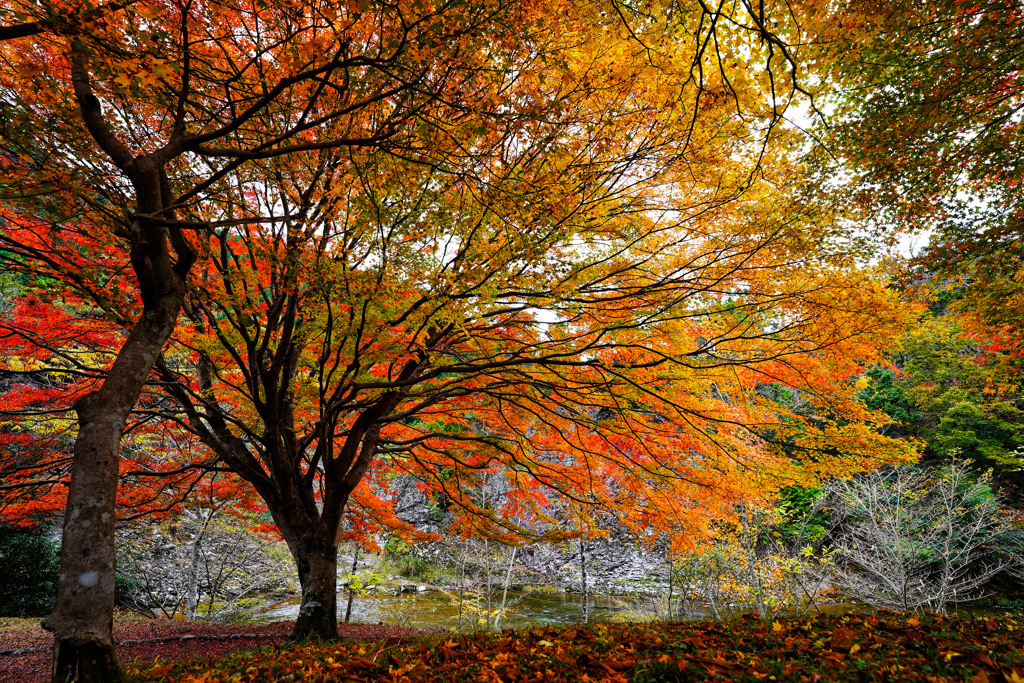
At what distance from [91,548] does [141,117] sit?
4.57m

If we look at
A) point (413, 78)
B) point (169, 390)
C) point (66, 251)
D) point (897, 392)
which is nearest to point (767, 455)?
point (413, 78)

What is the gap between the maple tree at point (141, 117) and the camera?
8.68ft

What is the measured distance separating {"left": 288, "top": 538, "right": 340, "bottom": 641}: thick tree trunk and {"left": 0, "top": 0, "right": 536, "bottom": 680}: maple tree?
123 inches

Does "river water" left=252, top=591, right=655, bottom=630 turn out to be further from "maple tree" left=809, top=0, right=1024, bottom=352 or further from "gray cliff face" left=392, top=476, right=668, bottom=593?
"maple tree" left=809, top=0, right=1024, bottom=352

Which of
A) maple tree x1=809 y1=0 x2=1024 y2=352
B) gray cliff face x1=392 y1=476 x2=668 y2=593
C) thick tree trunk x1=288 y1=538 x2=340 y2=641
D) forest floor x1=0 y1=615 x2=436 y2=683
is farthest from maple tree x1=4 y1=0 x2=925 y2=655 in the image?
gray cliff face x1=392 y1=476 x2=668 y2=593

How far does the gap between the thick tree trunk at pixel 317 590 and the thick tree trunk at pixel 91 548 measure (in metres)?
3.18

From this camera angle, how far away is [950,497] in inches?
416

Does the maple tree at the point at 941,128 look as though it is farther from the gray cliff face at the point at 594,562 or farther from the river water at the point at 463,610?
the gray cliff face at the point at 594,562

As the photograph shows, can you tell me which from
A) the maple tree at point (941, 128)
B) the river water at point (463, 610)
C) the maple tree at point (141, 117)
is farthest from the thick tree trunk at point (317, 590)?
the maple tree at point (941, 128)

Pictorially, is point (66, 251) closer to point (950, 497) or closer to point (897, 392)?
point (950, 497)

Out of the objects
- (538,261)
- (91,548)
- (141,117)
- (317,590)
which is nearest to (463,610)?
(317,590)

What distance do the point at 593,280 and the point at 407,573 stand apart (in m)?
18.2

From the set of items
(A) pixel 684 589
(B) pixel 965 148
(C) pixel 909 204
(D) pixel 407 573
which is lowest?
(D) pixel 407 573

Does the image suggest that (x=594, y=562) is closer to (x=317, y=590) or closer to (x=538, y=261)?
(x=317, y=590)
